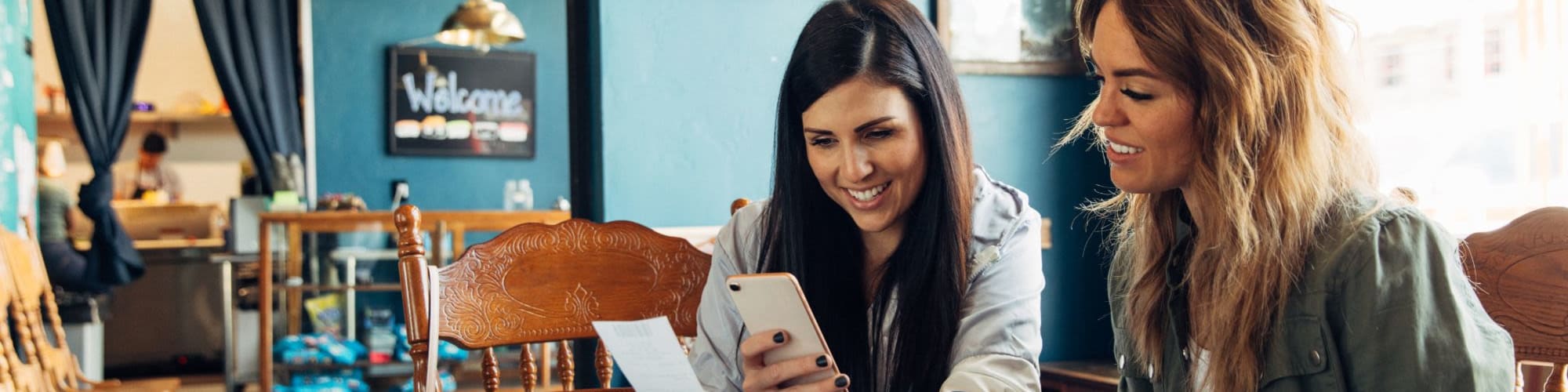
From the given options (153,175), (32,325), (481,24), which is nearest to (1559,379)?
(32,325)

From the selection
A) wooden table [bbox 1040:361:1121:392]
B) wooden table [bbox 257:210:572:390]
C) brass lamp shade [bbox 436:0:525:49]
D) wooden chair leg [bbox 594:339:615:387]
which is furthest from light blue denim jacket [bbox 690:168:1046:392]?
brass lamp shade [bbox 436:0:525:49]

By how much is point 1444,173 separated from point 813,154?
2.03 meters

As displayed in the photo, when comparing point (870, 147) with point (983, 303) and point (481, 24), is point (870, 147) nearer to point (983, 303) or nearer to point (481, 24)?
point (983, 303)

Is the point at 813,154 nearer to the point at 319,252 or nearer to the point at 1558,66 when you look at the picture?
the point at 1558,66

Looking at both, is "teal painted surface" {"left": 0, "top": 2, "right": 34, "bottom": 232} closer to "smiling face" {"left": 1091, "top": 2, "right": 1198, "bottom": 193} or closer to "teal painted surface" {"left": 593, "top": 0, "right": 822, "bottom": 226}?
"teal painted surface" {"left": 593, "top": 0, "right": 822, "bottom": 226}

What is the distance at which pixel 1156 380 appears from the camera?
1.25 m

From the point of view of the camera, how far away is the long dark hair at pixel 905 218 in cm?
155

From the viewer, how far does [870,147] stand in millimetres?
1582

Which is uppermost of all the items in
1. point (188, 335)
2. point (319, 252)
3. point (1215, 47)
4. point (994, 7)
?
point (994, 7)

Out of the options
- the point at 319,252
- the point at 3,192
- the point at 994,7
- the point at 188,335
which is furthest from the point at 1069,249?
the point at 188,335

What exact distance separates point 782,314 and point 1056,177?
259cm

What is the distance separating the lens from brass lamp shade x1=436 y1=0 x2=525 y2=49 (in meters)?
5.91

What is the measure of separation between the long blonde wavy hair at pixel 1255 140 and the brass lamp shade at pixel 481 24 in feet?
17.0

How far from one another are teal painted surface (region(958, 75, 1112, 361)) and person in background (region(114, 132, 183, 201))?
6.36 m
